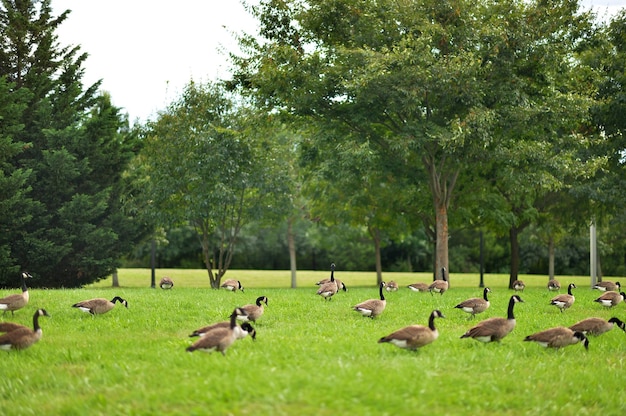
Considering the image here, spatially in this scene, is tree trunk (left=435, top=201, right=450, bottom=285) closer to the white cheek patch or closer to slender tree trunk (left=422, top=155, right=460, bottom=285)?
slender tree trunk (left=422, top=155, right=460, bottom=285)

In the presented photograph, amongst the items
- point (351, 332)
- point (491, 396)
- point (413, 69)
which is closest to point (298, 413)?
point (491, 396)

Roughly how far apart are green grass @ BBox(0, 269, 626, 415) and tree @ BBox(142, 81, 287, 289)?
19960 mm

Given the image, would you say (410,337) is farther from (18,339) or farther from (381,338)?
(18,339)

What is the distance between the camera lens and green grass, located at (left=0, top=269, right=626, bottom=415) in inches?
415

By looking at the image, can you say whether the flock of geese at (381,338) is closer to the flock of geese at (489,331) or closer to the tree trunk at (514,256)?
the flock of geese at (489,331)

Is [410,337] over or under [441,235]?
under

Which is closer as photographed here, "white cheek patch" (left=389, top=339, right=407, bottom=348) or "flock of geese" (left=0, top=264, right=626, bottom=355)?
"flock of geese" (left=0, top=264, right=626, bottom=355)

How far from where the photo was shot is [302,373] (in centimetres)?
1176

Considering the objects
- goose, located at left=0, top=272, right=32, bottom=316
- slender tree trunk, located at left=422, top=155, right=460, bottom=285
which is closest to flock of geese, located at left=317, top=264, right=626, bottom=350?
goose, located at left=0, top=272, right=32, bottom=316

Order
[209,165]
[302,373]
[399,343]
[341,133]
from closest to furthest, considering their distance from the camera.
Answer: [302,373] → [399,343] → [341,133] → [209,165]

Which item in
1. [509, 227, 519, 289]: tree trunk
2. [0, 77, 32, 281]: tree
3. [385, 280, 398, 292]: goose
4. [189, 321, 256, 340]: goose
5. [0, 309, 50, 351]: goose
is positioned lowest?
[0, 309, 50, 351]: goose

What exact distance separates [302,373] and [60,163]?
105 ft

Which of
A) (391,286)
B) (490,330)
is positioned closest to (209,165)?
(391,286)

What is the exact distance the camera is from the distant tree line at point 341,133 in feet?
110
